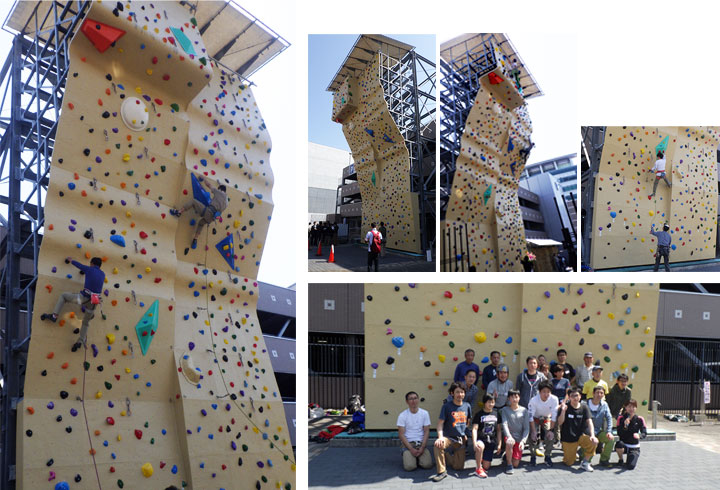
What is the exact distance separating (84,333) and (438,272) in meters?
3.39

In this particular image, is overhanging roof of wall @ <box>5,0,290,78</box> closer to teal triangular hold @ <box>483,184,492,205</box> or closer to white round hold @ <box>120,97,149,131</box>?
white round hold @ <box>120,97,149,131</box>

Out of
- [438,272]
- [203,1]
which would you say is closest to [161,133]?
[203,1]

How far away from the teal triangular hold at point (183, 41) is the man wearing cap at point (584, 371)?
17.4ft

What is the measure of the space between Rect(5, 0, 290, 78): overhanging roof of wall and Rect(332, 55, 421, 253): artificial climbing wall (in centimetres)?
102

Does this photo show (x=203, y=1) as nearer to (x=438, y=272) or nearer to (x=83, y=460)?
(x=438, y=272)

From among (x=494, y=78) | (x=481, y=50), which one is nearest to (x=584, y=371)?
(x=481, y=50)

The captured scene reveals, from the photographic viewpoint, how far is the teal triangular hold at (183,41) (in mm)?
4520

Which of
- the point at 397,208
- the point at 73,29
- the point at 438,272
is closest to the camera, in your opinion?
the point at 73,29

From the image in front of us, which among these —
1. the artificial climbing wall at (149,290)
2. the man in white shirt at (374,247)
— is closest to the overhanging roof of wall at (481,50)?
the man in white shirt at (374,247)

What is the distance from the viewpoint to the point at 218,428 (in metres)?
4.52

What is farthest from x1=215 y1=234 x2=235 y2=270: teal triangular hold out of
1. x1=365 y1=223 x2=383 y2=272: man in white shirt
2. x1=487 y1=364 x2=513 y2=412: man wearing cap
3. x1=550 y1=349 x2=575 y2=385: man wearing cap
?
x1=550 y1=349 x2=575 y2=385: man wearing cap

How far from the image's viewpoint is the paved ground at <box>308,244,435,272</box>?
13.6ft

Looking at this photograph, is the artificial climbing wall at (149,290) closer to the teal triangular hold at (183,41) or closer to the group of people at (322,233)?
the teal triangular hold at (183,41)

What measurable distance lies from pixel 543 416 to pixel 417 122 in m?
4.10
